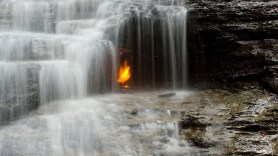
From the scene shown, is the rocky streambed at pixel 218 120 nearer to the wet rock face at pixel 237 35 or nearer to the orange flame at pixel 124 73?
the wet rock face at pixel 237 35

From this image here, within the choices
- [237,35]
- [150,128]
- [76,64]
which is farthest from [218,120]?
[76,64]

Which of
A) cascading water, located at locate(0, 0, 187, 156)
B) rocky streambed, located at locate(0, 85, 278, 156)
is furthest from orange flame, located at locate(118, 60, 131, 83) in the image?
rocky streambed, located at locate(0, 85, 278, 156)

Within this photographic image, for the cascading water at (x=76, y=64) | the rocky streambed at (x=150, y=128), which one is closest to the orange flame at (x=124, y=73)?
the cascading water at (x=76, y=64)

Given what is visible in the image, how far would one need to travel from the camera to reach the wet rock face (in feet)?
34.3

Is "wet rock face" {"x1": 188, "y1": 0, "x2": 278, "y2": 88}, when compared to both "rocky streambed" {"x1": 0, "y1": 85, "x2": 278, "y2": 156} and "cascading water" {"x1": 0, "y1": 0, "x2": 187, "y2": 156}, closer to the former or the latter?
"cascading water" {"x1": 0, "y1": 0, "x2": 187, "y2": 156}

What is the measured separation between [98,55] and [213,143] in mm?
4257

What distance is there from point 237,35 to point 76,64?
4305mm

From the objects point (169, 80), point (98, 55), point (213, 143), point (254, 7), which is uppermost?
point (254, 7)

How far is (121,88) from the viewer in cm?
1118

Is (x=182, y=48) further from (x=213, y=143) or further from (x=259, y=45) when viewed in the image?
(x=213, y=143)

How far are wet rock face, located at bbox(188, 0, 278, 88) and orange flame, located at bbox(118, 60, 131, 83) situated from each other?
1885mm

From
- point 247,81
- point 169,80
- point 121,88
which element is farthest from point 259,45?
point 121,88

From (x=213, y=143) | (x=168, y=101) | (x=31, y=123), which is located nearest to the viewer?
(x=213, y=143)

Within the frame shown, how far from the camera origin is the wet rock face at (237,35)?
10.5 m
